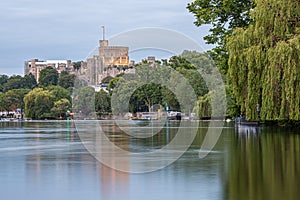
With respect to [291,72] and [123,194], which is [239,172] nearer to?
[123,194]

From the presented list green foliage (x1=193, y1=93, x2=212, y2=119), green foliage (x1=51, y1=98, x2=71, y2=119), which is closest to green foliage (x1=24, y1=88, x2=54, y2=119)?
green foliage (x1=51, y1=98, x2=71, y2=119)

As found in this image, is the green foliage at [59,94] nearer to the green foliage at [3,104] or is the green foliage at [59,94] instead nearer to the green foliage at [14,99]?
the green foliage at [14,99]

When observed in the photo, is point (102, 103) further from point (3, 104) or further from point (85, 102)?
A: point (3, 104)

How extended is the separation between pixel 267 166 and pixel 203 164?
1.90m

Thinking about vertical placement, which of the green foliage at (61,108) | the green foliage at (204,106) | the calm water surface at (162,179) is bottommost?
the calm water surface at (162,179)

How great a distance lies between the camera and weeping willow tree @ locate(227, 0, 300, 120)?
89.9 ft

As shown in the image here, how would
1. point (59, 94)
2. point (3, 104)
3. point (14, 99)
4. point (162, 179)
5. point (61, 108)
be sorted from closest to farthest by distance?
point (162, 179)
point (61, 108)
point (59, 94)
point (3, 104)
point (14, 99)

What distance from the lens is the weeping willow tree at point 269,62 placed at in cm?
2739

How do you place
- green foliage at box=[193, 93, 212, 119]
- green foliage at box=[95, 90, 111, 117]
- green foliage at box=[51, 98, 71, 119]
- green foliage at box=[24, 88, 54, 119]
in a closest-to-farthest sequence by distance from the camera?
1. green foliage at box=[193, 93, 212, 119]
2. green foliage at box=[24, 88, 54, 119]
3. green foliage at box=[95, 90, 111, 117]
4. green foliage at box=[51, 98, 71, 119]

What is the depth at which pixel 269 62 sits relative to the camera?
28.5 m

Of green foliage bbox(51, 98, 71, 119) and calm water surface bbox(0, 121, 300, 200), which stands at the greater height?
green foliage bbox(51, 98, 71, 119)

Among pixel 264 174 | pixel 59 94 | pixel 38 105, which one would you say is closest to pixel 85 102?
pixel 59 94

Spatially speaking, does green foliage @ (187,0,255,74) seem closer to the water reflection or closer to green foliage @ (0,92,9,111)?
the water reflection

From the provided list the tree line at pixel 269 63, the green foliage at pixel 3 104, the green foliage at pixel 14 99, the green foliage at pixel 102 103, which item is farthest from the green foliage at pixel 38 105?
the tree line at pixel 269 63
